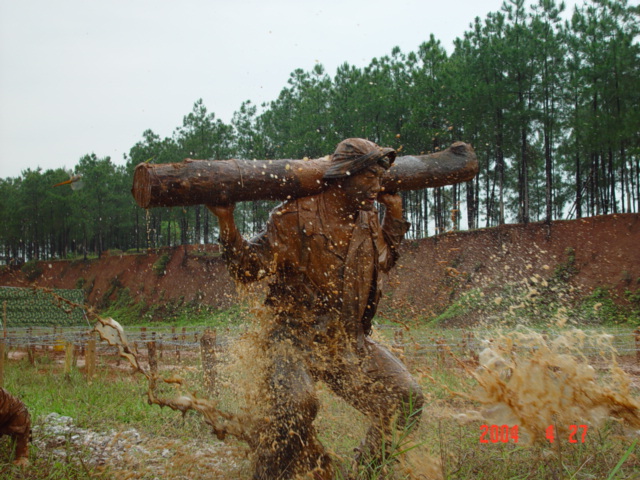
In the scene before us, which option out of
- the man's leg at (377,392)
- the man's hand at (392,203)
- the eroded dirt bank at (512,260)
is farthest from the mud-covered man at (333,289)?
the eroded dirt bank at (512,260)

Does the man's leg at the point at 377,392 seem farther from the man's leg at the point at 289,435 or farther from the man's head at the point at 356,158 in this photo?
the man's head at the point at 356,158

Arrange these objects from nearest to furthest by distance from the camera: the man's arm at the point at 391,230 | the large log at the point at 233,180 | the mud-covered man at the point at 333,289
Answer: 1. the large log at the point at 233,180
2. the mud-covered man at the point at 333,289
3. the man's arm at the point at 391,230

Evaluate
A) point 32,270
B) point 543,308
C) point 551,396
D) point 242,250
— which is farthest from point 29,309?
point 32,270

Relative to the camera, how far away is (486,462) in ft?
12.3

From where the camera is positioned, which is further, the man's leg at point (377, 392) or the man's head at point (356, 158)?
the man's head at point (356, 158)

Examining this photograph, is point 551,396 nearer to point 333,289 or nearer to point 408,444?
point 408,444

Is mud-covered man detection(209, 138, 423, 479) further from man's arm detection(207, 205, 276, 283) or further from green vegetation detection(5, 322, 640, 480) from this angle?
green vegetation detection(5, 322, 640, 480)

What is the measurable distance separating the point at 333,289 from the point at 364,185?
2.40 feet

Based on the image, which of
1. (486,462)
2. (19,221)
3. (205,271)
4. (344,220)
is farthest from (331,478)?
(19,221)

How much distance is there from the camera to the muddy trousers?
3.37m

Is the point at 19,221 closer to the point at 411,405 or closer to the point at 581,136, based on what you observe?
the point at 581,136

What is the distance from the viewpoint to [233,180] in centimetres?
363

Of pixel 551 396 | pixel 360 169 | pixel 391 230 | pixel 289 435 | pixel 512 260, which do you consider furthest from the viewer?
pixel 512 260

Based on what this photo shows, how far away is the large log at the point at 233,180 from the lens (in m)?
3.47
